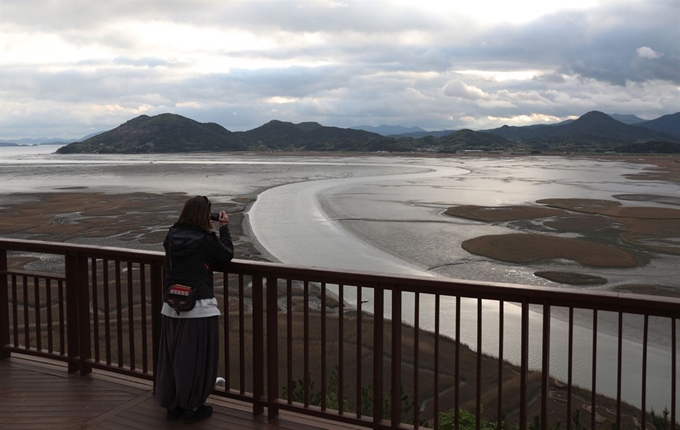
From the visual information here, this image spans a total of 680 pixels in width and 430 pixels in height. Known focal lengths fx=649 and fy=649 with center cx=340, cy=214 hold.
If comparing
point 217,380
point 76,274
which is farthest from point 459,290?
point 76,274

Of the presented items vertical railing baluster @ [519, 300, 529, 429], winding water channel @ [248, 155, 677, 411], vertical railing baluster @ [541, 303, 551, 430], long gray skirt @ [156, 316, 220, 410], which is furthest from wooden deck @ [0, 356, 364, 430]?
winding water channel @ [248, 155, 677, 411]

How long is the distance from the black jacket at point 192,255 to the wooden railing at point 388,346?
28 cm

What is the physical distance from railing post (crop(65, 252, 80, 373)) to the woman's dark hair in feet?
5.55

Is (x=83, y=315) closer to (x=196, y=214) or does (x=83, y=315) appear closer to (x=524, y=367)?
(x=196, y=214)

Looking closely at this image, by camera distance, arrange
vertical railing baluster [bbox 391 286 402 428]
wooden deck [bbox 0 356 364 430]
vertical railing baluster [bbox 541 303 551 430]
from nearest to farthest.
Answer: vertical railing baluster [bbox 541 303 551 430], vertical railing baluster [bbox 391 286 402 428], wooden deck [bbox 0 356 364 430]

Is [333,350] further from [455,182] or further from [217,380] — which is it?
[455,182]

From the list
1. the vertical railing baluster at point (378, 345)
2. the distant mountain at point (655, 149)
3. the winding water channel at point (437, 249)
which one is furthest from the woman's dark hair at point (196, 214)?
the distant mountain at point (655, 149)

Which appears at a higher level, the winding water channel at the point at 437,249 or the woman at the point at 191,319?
the woman at the point at 191,319

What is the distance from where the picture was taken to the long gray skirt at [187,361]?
Result: 15.6ft

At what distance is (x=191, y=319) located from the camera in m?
4.73

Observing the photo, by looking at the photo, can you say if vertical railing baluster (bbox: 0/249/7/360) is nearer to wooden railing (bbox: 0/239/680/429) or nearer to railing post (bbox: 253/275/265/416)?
wooden railing (bbox: 0/239/680/429)

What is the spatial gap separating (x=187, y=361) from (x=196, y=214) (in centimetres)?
108

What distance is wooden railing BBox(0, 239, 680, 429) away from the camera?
4215 mm

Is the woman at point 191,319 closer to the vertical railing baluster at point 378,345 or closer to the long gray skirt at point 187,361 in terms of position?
the long gray skirt at point 187,361
